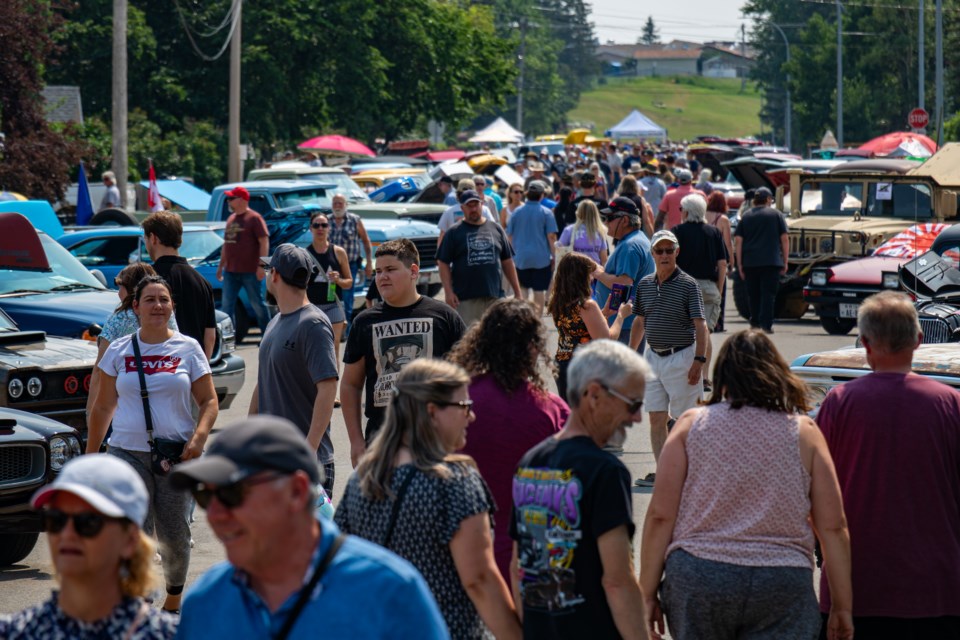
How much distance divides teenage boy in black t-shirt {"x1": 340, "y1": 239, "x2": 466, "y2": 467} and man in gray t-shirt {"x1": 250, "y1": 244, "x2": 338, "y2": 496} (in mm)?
122

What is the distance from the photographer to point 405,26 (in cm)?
4841

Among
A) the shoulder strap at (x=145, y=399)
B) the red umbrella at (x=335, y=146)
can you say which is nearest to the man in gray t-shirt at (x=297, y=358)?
the shoulder strap at (x=145, y=399)

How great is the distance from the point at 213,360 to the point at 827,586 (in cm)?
799

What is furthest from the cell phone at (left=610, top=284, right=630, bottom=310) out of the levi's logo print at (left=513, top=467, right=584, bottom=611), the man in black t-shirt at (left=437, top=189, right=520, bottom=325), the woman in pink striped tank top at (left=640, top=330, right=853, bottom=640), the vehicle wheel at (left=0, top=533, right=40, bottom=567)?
the levi's logo print at (left=513, top=467, right=584, bottom=611)

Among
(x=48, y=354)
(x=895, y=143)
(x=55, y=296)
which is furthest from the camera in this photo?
(x=895, y=143)

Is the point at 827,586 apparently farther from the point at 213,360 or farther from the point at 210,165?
the point at 210,165

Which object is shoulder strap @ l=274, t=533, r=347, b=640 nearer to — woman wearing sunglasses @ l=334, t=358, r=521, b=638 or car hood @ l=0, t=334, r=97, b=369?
woman wearing sunglasses @ l=334, t=358, r=521, b=638

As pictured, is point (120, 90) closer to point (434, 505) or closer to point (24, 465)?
point (24, 465)

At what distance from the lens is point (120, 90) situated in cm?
2741

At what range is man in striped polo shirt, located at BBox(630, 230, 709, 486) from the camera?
970 centimetres

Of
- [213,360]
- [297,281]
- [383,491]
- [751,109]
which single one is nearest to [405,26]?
[213,360]

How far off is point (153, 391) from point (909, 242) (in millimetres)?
13640

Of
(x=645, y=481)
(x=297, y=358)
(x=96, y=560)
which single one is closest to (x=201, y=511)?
(x=645, y=481)

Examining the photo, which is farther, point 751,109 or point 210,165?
point 751,109
